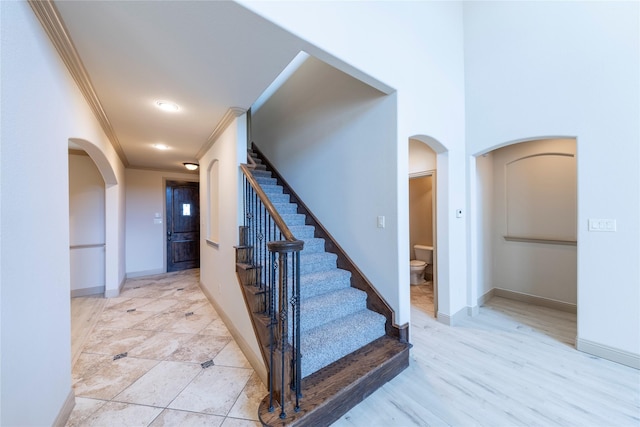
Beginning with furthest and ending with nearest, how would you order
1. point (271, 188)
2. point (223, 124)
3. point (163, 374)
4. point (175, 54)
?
point (271, 188) < point (223, 124) < point (163, 374) < point (175, 54)

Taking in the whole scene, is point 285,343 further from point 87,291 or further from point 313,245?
point 87,291

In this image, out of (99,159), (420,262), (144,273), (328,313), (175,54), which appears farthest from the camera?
(144,273)

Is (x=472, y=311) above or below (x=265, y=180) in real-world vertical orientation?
below

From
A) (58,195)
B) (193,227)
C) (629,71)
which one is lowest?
(193,227)

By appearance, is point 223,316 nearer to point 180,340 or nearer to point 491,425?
point 180,340

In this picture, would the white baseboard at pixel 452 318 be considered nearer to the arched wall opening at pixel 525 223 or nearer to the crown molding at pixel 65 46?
the arched wall opening at pixel 525 223

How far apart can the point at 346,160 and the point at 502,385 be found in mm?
2408

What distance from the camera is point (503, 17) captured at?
2.95 metres

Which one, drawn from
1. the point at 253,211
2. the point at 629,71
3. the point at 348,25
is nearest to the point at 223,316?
the point at 253,211

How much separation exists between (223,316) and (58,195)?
7.03ft

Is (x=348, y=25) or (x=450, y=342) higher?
(x=348, y=25)

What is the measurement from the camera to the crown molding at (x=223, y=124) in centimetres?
258

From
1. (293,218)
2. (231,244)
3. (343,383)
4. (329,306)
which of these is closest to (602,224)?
(329,306)

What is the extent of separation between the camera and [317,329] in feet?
6.95
